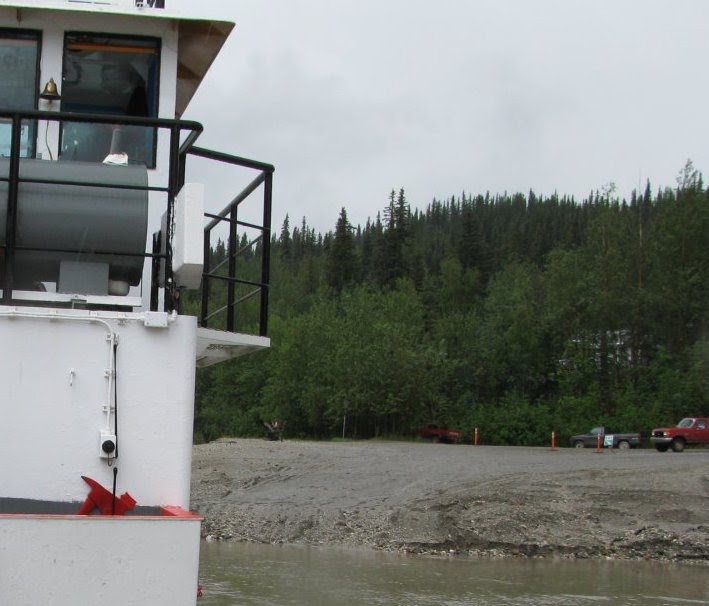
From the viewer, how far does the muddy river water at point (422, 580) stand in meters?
13.6

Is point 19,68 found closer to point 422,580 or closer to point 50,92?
point 50,92

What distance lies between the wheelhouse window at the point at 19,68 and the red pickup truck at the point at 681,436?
113 ft

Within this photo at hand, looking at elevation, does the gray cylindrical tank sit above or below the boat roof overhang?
below

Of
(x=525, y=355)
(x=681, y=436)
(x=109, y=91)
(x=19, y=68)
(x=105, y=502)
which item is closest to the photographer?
(x=105, y=502)

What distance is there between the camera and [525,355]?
63.4 m

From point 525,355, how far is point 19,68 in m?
58.6

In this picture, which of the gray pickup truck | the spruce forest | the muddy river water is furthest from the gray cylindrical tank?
the spruce forest

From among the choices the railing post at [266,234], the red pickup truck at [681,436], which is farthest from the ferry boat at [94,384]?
the red pickup truck at [681,436]

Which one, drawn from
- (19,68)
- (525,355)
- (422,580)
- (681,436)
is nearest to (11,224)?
(19,68)

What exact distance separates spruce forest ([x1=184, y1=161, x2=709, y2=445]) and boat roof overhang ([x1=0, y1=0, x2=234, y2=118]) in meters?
43.9

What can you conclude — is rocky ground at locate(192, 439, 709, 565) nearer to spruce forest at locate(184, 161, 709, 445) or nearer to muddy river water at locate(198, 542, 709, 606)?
muddy river water at locate(198, 542, 709, 606)

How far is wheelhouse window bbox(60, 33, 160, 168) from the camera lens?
6230mm

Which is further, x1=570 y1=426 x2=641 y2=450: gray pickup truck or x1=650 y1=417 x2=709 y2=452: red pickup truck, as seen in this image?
x1=570 y1=426 x2=641 y2=450: gray pickup truck

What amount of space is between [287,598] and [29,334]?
9162 millimetres
